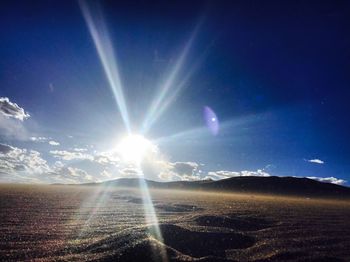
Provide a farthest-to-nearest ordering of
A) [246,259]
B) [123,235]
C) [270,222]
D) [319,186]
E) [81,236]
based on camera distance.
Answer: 1. [319,186]
2. [270,222]
3. [81,236]
4. [123,235]
5. [246,259]

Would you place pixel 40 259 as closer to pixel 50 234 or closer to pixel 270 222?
pixel 50 234

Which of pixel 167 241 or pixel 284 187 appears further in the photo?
pixel 284 187

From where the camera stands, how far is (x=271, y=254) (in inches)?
349

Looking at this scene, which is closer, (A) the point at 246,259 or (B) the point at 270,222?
(A) the point at 246,259

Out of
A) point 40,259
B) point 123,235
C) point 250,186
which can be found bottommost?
point 40,259

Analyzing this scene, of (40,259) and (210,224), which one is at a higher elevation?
(210,224)

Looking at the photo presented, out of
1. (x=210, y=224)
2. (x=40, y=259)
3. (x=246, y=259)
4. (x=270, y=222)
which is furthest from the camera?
(x=270, y=222)

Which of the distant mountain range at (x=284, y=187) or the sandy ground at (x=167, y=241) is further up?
the distant mountain range at (x=284, y=187)

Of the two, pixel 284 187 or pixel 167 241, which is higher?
pixel 284 187

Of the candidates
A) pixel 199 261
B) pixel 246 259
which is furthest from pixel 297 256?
pixel 199 261

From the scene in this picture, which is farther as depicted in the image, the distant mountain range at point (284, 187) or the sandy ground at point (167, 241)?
the distant mountain range at point (284, 187)

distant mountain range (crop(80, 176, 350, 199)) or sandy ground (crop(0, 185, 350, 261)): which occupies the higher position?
distant mountain range (crop(80, 176, 350, 199))

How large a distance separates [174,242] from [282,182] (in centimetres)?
7638

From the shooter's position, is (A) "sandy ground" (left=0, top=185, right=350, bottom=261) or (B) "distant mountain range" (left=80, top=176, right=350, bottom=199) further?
(B) "distant mountain range" (left=80, top=176, right=350, bottom=199)
